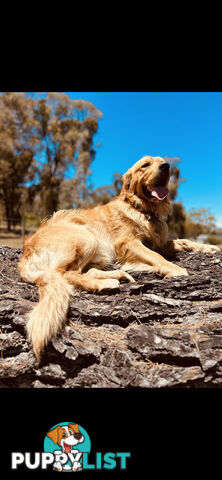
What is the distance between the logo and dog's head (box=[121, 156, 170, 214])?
262 cm

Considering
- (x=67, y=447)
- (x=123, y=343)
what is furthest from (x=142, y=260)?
(x=67, y=447)

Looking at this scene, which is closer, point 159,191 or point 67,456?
point 67,456

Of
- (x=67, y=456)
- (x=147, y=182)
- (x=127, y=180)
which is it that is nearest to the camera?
(x=67, y=456)

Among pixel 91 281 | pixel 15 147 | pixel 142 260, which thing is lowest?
pixel 91 281

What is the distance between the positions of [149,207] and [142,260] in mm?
755

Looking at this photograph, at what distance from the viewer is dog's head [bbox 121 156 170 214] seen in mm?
3441

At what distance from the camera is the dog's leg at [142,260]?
3156 millimetres

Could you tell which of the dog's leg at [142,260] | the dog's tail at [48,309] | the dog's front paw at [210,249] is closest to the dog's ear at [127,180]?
the dog's leg at [142,260]

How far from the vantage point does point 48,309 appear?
2172 mm

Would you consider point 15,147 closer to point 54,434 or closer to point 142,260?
point 142,260

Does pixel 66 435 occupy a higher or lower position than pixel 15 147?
lower

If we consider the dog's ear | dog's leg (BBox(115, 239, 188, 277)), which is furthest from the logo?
the dog's ear
